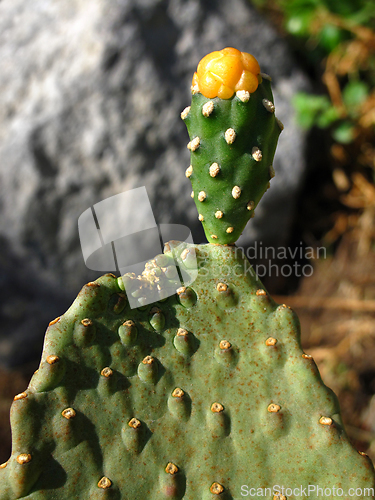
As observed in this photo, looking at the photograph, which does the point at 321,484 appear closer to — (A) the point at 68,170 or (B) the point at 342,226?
A: (A) the point at 68,170

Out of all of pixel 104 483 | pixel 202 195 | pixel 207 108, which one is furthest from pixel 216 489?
pixel 207 108

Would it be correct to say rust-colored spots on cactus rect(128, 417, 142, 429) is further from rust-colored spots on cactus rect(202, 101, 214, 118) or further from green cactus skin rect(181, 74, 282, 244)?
rust-colored spots on cactus rect(202, 101, 214, 118)

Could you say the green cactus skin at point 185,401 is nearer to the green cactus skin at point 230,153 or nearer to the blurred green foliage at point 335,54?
the green cactus skin at point 230,153

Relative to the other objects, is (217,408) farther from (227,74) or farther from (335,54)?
(335,54)

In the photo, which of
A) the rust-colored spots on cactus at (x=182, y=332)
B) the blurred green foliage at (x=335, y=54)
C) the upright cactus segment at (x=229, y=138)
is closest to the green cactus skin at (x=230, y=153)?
the upright cactus segment at (x=229, y=138)

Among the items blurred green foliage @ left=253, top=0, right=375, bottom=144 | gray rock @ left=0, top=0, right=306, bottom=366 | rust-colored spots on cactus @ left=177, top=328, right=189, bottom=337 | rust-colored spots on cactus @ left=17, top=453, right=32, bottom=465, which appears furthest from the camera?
blurred green foliage @ left=253, top=0, right=375, bottom=144

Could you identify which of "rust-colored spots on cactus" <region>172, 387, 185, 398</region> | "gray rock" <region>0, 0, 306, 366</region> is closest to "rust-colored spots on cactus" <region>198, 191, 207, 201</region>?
"rust-colored spots on cactus" <region>172, 387, 185, 398</region>

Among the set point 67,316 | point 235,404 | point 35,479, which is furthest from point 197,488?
point 67,316
